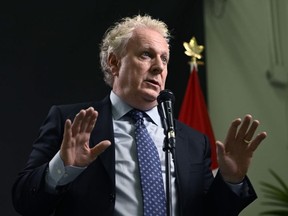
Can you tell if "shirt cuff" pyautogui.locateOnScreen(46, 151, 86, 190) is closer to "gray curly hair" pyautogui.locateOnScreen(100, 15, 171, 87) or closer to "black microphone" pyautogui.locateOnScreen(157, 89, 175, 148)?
"black microphone" pyautogui.locateOnScreen(157, 89, 175, 148)

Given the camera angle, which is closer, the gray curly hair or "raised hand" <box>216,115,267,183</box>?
"raised hand" <box>216,115,267,183</box>

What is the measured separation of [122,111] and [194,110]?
180cm

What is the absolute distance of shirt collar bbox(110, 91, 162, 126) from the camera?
209cm

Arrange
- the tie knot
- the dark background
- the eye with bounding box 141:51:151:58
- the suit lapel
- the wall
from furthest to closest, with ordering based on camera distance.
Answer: the wall, the dark background, the eye with bounding box 141:51:151:58, the tie knot, the suit lapel

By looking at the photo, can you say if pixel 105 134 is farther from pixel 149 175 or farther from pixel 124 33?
pixel 124 33

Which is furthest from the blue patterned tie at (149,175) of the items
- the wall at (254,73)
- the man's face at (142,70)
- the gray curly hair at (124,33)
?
the wall at (254,73)

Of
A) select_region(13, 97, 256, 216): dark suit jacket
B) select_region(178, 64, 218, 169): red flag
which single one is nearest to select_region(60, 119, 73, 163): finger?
select_region(13, 97, 256, 216): dark suit jacket

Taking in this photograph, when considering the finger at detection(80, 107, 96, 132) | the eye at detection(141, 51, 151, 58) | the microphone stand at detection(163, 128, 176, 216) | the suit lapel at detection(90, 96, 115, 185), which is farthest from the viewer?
the eye at detection(141, 51, 151, 58)

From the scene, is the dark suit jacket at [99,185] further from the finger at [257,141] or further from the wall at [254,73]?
the wall at [254,73]

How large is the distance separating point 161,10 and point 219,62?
0.76 meters

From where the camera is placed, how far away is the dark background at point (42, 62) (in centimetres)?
326

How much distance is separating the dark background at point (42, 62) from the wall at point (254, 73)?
0.64 m

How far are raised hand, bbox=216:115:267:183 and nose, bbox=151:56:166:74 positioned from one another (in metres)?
0.48

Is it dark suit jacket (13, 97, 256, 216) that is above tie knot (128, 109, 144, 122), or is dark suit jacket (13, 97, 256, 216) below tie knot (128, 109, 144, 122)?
below
